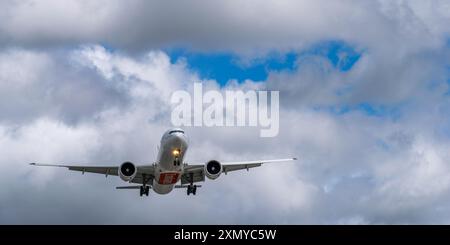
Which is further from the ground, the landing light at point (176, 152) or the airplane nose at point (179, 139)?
the airplane nose at point (179, 139)

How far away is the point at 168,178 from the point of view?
100 m

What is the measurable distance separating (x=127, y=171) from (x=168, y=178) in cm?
481

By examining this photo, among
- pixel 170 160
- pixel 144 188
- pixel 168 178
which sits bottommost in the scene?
pixel 168 178

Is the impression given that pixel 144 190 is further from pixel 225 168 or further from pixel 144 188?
pixel 225 168

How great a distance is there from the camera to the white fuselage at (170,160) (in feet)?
306

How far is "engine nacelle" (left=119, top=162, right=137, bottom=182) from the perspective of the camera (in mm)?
101250

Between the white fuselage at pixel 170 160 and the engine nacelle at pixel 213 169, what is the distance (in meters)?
3.58
